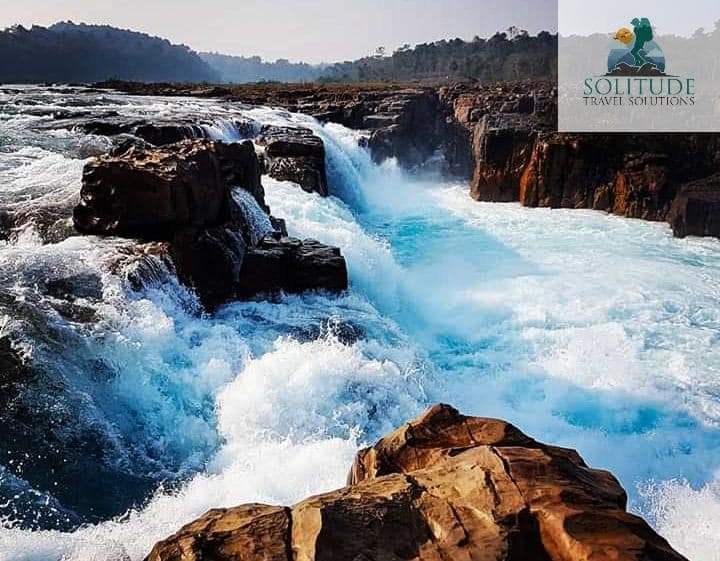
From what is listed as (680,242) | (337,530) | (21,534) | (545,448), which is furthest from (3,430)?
(680,242)

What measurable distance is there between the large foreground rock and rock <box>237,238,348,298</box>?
4.55 m

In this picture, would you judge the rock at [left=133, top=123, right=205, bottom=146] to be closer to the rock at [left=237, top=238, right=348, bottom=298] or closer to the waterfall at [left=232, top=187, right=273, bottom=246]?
the waterfall at [left=232, top=187, right=273, bottom=246]

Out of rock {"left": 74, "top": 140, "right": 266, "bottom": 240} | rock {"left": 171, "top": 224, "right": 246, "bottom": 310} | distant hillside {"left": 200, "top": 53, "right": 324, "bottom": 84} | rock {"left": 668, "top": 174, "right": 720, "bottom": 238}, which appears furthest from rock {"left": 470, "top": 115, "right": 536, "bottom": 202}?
distant hillside {"left": 200, "top": 53, "right": 324, "bottom": 84}

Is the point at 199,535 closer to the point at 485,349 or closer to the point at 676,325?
the point at 485,349

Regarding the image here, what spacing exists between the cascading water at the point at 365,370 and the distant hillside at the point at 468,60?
2105 inches

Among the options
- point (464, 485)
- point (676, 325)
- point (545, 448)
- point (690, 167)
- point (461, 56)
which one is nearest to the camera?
point (464, 485)

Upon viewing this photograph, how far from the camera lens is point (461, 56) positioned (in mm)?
78000

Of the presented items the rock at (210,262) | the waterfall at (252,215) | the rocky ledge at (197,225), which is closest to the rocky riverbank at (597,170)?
the waterfall at (252,215)

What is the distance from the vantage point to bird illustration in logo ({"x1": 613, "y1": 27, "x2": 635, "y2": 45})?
17891 millimetres

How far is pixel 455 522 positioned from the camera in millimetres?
2211

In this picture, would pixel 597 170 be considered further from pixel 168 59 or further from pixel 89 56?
pixel 168 59

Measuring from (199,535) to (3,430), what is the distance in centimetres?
244

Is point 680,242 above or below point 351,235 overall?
below

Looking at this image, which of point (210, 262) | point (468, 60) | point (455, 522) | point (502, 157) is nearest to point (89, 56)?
point (468, 60)
